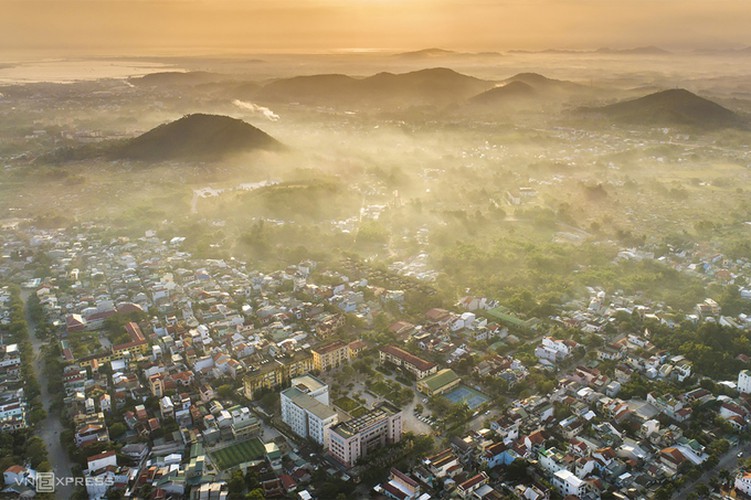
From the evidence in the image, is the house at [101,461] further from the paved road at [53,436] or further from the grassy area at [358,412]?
the grassy area at [358,412]

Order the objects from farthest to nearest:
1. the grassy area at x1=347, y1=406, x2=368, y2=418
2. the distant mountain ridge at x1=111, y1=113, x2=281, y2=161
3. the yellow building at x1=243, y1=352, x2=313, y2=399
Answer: the distant mountain ridge at x1=111, y1=113, x2=281, y2=161
the yellow building at x1=243, y1=352, x2=313, y2=399
the grassy area at x1=347, y1=406, x2=368, y2=418

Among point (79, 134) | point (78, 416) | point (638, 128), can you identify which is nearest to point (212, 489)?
point (78, 416)

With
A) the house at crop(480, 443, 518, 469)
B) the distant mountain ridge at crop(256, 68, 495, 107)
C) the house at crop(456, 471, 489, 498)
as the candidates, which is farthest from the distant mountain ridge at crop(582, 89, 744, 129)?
the house at crop(456, 471, 489, 498)

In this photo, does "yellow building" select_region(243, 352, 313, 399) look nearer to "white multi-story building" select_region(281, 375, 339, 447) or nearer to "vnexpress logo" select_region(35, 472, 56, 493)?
"white multi-story building" select_region(281, 375, 339, 447)

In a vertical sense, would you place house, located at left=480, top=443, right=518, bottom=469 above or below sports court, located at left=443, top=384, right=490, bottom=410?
above

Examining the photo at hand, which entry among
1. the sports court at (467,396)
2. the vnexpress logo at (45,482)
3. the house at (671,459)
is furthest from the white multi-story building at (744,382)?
→ the vnexpress logo at (45,482)
